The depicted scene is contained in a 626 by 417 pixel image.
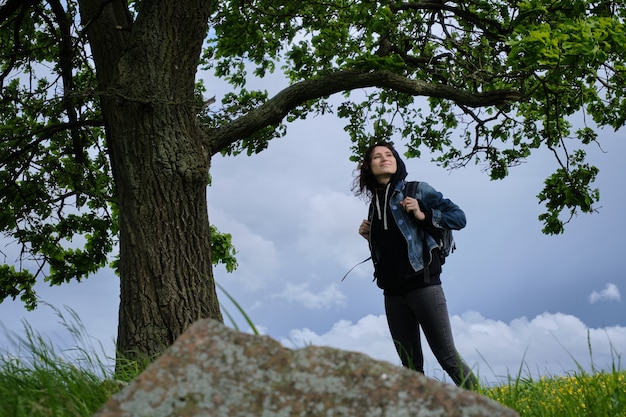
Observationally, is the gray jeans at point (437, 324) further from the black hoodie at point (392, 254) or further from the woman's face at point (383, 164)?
the woman's face at point (383, 164)

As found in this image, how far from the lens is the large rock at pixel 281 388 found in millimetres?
1922

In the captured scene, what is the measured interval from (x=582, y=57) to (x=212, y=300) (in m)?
4.43

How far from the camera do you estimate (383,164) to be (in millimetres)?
5969

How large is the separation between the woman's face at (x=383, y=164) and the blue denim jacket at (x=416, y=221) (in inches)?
5.6

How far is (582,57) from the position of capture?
20.6 ft

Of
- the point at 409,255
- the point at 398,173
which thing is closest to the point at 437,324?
the point at 409,255

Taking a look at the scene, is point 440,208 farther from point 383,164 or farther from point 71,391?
point 71,391

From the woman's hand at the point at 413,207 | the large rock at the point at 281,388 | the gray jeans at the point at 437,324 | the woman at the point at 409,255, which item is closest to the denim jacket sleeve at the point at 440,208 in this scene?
the woman at the point at 409,255

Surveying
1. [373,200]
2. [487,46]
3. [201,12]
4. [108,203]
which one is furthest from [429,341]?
[108,203]

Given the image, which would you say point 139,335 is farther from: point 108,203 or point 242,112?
point 108,203

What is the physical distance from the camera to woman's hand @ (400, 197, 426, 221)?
5570mm

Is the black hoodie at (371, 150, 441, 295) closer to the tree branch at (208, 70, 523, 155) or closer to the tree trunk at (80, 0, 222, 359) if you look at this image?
the tree trunk at (80, 0, 222, 359)

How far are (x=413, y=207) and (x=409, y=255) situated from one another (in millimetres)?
418

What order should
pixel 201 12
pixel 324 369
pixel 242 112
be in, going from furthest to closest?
pixel 242 112, pixel 201 12, pixel 324 369
